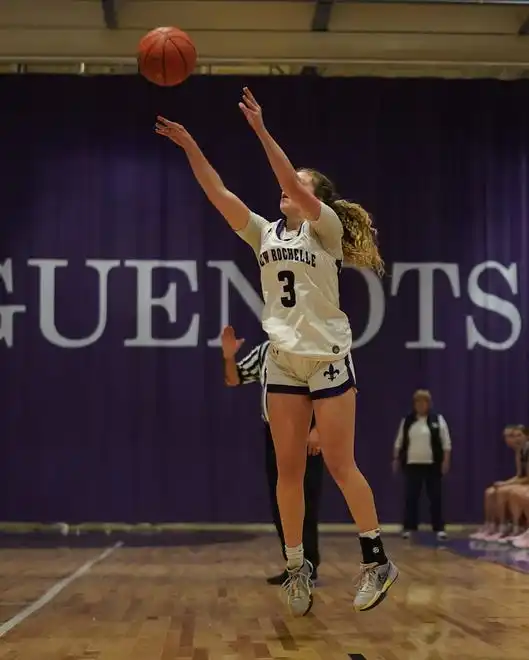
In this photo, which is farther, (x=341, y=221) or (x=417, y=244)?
(x=417, y=244)

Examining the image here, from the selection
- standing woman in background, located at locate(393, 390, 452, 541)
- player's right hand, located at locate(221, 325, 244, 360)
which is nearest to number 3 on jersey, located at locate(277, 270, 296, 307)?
player's right hand, located at locate(221, 325, 244, 360)

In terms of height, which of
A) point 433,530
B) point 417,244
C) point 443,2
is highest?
point 443,2

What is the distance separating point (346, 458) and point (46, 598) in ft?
6.37

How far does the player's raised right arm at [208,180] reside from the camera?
3.66 meters

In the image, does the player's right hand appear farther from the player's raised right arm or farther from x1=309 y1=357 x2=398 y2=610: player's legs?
x1=309 y1=357 x2=398 y2=610: player's legs

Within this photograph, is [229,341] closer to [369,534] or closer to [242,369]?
[242,369]

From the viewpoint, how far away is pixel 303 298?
Result: 365 cm

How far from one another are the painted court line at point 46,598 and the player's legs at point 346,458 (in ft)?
4.30

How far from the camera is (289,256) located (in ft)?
12.1

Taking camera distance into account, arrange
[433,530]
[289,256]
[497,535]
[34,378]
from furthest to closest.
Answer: [34,378] → [433,530] → [497,535] → [289,256]

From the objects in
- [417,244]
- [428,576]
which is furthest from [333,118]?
[428,576]

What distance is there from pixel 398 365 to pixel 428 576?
6.05m

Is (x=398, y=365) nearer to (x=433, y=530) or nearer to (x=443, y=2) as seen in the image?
(x=433, y=530)

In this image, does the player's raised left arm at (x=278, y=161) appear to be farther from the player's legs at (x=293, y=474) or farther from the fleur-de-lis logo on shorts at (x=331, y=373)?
the player's legs at (x=293, y=474)
